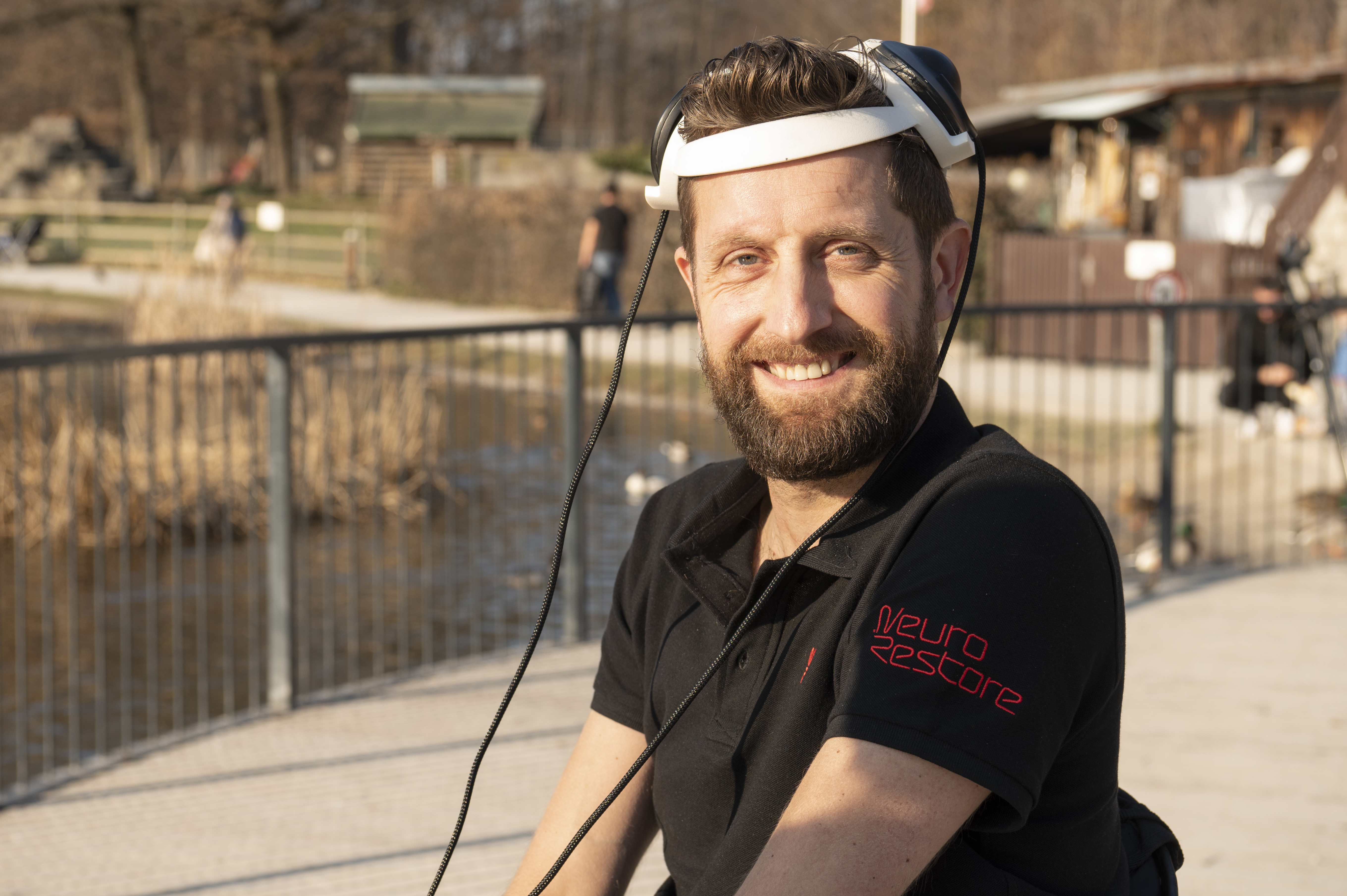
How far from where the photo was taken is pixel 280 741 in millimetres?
4758

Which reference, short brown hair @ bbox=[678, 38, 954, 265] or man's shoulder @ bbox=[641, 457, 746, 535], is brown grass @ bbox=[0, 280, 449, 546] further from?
short brown hair @ bbox=[678, 38, 954, 265]

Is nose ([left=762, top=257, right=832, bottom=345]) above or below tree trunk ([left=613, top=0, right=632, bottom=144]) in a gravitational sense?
below

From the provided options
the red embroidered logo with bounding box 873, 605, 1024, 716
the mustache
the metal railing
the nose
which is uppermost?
the nose

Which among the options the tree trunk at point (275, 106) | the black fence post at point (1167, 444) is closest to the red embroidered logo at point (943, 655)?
the black fence post at point (1167, 444)

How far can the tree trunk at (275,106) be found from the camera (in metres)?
45.2

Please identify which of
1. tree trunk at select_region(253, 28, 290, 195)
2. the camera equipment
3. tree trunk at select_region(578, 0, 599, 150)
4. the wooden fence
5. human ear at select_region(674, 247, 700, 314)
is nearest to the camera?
the camera equipment

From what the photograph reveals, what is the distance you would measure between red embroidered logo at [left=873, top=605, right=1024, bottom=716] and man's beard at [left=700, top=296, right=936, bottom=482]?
0.28 m

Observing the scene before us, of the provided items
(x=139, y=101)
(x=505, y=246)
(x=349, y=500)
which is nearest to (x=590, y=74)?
(x=139, y=101)

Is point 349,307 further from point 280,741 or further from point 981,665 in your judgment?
point 981,665

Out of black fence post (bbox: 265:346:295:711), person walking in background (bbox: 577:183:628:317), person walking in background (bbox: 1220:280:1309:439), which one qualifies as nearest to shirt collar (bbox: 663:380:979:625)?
black fence post (bbox: 265:346:295:711)

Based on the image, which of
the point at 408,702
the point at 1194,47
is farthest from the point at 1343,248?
the point at 1194,47

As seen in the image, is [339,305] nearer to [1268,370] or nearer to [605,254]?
[605,254]

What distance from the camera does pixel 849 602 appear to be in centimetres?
157

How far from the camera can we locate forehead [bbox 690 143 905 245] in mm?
1630
